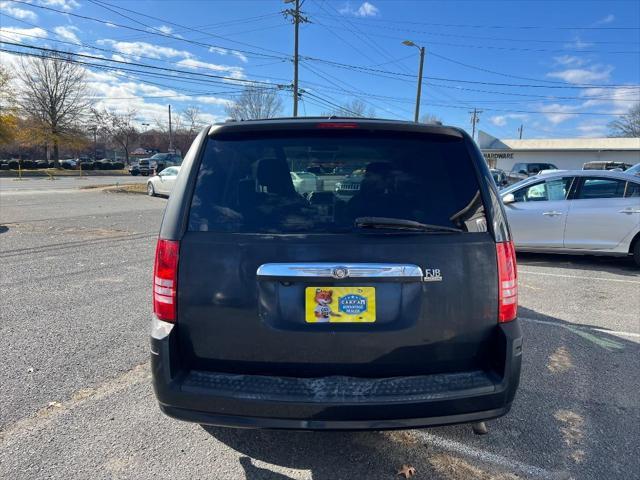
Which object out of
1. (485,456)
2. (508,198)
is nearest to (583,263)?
(508,198)

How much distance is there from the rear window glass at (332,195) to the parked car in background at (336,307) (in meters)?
0.01

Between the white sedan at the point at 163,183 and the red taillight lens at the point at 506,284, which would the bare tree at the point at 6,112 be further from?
the red taillight lens at the point at 506,284

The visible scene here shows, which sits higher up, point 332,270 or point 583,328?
point 332,270

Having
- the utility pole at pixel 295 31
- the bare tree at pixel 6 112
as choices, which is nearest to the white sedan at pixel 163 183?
the utility pole at pixel 295 31

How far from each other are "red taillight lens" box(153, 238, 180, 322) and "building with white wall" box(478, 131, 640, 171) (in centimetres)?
4950

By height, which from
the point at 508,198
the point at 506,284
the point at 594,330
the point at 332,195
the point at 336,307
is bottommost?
the point at 594,330

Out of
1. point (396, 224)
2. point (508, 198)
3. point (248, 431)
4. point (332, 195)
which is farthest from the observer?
point (508, 198)

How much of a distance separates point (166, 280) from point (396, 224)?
1174 mm

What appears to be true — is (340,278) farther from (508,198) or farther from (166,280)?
(508,198)

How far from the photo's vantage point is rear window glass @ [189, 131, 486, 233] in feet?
7.31

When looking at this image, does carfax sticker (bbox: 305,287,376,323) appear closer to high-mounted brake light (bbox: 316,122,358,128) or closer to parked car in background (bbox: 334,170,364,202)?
parked car in background (bbox: 334,170,364,202)

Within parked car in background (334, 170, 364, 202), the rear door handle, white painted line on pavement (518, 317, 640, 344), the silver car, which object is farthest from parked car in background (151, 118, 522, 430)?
the rear door handle

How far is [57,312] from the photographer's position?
15.7 feet

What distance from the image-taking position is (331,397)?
6.84 ft
